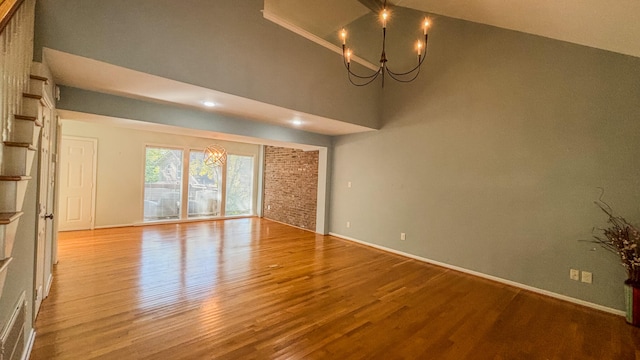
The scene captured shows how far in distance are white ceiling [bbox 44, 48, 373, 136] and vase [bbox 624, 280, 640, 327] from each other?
4278 millimetres

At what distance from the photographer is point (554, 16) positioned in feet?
9.62

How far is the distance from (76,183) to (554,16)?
8865 mm

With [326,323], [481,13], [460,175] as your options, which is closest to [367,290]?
[326,323]

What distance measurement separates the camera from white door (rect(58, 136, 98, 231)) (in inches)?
233

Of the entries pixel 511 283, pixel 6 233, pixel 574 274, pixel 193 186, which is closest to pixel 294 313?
pixel 6 233

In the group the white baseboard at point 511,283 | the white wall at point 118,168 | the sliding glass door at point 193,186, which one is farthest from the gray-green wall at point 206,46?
the sliding glass door at point 193,186

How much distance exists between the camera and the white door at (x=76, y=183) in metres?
5.92

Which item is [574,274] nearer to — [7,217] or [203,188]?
[7,217]

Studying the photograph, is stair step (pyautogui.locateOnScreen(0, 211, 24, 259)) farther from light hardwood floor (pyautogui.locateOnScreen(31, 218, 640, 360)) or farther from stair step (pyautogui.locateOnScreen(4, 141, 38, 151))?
light hardwood floor (pyautogui.locateOnScreen(31, 218, 640, 360))

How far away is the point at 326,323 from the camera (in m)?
2.69

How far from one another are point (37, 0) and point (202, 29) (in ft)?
4.43

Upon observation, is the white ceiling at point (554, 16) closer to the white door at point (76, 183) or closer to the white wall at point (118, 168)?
the white wall at point (118, 168)

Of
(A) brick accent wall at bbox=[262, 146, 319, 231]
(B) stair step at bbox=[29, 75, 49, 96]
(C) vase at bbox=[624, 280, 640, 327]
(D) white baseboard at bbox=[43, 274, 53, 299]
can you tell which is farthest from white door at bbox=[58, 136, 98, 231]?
(C) vase at bbox=[624, 280, 640, 327]

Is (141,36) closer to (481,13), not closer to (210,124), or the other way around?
(210,124)
